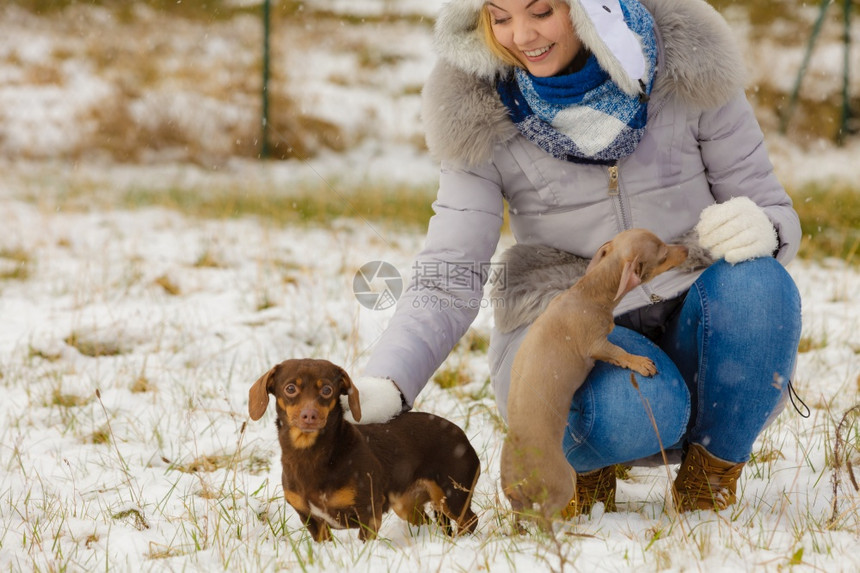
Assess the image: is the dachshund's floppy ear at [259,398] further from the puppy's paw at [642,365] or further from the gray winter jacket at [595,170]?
the puppy's paw at [642,365]

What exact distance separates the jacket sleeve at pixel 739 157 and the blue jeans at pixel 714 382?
0.99 feet

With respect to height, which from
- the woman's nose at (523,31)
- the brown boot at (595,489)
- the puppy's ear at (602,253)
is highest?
the woman's nose at (523,31)

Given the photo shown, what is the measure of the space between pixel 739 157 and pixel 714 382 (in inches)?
30.8

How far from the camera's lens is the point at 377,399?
92.0 inches

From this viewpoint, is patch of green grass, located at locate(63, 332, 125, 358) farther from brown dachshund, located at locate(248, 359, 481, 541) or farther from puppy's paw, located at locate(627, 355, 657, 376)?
puppy's paw, located at locate(627, 355, 657, 376)

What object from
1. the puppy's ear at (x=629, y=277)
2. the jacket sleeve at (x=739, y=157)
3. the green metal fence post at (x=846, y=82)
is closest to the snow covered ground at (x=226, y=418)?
the puppy's ear at (x=629, y=277)

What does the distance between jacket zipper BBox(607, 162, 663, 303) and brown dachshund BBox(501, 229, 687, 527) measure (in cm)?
35

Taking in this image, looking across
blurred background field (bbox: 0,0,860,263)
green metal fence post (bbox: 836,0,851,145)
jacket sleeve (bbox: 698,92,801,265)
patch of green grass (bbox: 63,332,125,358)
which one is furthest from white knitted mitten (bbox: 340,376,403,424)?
green metal fence post (bbox: 836,0,851,145)

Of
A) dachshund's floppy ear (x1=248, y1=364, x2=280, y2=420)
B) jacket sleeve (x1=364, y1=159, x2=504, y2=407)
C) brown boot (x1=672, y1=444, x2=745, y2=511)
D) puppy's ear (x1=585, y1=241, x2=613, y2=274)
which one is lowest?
brown boot (x1=672, y1=444, x2=745, y2=511)

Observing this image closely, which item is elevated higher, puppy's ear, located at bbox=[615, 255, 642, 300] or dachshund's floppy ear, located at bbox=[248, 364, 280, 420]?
puppy's ear, located at bbox=[615, 255, 642, 300]

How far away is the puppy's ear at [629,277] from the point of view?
224 cm

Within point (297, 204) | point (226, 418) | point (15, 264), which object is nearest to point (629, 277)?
point (226, 418)

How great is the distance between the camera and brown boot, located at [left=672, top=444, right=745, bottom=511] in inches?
104

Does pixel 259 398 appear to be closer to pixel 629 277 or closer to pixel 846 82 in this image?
pixel 629 277
